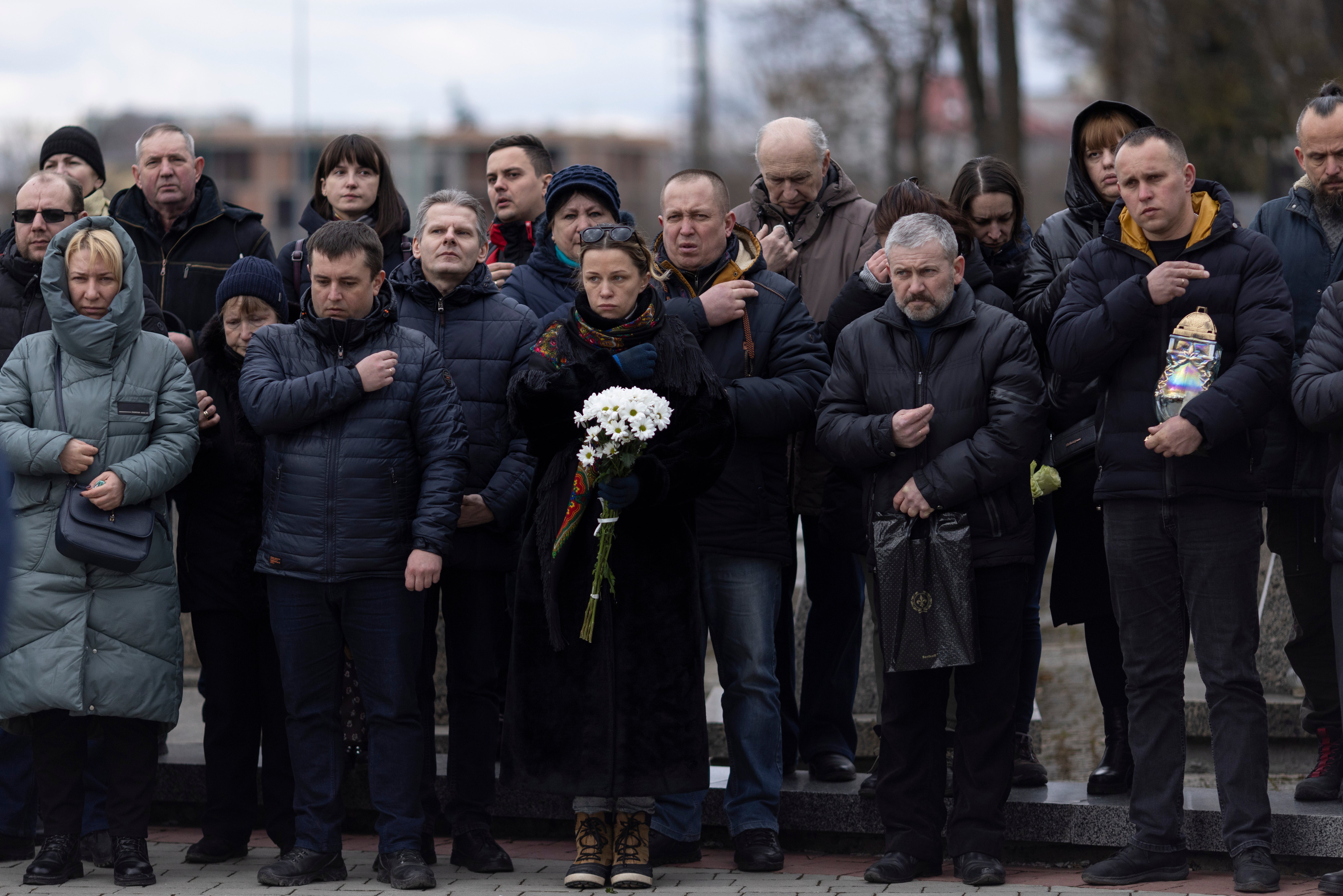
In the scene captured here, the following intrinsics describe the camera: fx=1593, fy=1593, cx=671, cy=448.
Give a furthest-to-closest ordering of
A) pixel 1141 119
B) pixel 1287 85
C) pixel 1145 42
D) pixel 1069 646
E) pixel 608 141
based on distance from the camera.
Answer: pixel 608 141 < pixel 1145 42 < pixel 1287 85 < pixel 1069 646 < pixel 1141 119

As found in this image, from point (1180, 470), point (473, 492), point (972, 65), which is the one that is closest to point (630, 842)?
point (473, 492)

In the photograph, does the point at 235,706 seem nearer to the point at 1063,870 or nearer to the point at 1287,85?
the point at 1063,870

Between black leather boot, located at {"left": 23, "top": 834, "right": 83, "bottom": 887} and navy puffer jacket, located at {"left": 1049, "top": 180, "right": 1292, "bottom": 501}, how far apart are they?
3.83 meters

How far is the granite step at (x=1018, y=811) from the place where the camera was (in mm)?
5504

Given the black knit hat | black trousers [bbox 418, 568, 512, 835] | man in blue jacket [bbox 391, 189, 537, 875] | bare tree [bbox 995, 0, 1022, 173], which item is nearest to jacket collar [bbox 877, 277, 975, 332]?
man in blue jacket [bbox 391, 189, 537, 875]

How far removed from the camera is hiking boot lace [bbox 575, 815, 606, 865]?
5.44 m

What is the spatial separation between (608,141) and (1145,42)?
295 feet

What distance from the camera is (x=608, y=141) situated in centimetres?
11219

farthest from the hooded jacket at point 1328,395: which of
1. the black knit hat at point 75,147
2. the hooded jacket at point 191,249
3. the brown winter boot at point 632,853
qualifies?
the black knit hat at point 75,147

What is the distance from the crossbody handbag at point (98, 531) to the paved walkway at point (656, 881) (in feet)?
3.69

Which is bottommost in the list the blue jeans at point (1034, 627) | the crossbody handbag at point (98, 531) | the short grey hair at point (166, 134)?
the blue jeans at point (1034, 627)

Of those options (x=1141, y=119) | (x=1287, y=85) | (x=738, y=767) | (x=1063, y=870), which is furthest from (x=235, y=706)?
(x=1287, y=85)

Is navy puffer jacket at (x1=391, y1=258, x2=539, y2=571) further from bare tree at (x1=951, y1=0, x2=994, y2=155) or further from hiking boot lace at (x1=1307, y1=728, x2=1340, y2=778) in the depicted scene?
bare tree at (x1=951, y1=0, x2=994, y2=155)

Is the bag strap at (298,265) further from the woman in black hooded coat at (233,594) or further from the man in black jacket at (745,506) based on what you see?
the man in black jacket at (745,506)
